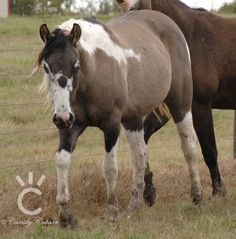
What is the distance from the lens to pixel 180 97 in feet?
24.2

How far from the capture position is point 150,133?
26.9 feet

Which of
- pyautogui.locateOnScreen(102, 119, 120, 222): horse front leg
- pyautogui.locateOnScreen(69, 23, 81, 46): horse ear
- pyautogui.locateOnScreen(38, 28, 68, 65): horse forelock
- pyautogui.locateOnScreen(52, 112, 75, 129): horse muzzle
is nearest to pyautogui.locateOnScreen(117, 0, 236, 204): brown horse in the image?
pyautogui.locateOnScreen(102, 119, 120, 222): horse front leg

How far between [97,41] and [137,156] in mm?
1539

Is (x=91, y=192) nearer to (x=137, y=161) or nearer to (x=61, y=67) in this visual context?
(x=137, y=161)

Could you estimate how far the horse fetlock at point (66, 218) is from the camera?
6.02 m

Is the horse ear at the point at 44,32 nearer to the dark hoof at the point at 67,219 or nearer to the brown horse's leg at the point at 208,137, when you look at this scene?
the dark hoof at the point at 67,219

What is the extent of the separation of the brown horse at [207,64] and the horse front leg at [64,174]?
2.19 m

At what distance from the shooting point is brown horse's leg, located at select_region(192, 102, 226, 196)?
7.80 m

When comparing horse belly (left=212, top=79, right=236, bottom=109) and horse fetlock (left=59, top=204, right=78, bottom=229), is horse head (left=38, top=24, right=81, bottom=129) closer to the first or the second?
horse fetlock (left=59, top=204, right=78, bottom=229)

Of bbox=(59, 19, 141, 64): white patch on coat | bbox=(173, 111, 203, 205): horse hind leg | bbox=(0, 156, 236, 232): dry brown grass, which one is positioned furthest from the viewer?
bbox=(173, 111, 203, 205): horse hind leg

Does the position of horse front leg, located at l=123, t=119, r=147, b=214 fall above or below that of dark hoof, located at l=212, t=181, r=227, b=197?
above

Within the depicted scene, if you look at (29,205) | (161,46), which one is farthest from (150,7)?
(29,205)

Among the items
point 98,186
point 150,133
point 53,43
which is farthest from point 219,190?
point 53,43

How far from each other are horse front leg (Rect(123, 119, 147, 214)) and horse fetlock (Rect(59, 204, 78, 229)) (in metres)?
1.16
